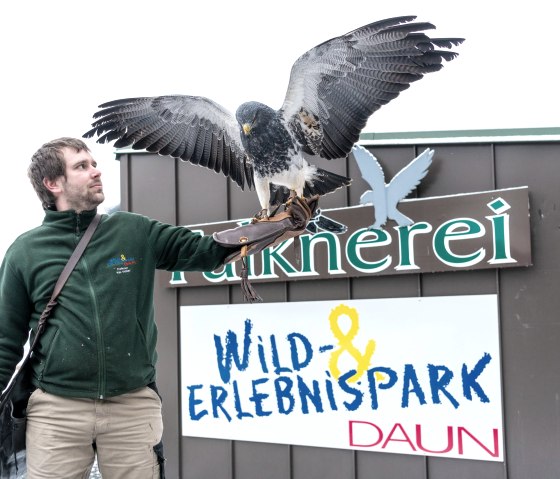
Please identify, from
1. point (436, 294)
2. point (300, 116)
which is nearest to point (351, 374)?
point (436, 294)

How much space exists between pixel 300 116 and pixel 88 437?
1211 millimetres

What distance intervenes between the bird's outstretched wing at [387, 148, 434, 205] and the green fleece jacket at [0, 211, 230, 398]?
1.84 m

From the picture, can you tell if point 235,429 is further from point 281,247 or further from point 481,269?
point 481,269

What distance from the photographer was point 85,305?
152 cm

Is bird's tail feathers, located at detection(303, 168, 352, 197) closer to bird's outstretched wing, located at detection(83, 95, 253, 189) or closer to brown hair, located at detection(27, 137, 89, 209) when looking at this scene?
bird's outstretched wing, located at detection(83, 95, 253, 189)

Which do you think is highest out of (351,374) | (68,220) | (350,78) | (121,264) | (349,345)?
(350,78)

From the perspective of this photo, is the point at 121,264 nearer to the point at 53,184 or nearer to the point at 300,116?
the point at 53,184

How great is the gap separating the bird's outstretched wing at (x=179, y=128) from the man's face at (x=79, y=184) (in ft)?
1.91

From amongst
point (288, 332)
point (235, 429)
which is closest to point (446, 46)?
point (288, 332)

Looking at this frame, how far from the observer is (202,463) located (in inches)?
149

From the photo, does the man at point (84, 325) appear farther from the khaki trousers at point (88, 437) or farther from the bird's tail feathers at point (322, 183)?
the bird's tail feathers at point (322, 183)

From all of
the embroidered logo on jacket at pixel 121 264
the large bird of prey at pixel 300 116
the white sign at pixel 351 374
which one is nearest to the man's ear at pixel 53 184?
the embroidered logo on jacket at pixel 121 264

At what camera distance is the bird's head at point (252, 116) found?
75.1 inches

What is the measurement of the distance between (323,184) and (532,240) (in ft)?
4.68
